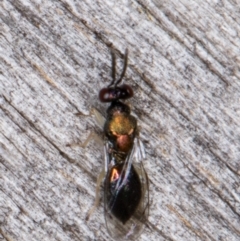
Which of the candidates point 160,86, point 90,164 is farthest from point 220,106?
point 90,164

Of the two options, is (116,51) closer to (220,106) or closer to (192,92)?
(192,92)

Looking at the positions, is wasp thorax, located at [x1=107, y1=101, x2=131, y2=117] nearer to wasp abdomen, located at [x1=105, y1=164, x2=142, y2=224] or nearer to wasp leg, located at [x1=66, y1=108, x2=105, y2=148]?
wasp leg, located at [x1=66, y1=108, x2=105, y2=148]

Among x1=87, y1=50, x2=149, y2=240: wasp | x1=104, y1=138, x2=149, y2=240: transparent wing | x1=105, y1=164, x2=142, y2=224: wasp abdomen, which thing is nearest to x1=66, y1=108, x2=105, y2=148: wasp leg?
x1=87, y1=50, x2=149, y2=240: wasp

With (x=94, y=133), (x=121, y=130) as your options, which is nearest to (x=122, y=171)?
(x=121, y=130)

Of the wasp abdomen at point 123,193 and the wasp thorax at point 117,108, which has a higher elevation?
the wasp thorax at point 117,108

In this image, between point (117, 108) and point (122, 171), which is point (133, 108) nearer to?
point (117, 108)

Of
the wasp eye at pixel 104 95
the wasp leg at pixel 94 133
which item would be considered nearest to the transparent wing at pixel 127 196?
the wasp leg at pixel 94 133

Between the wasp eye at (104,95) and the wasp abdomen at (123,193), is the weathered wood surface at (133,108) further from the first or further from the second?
the wasp abdomen at (123,193)
